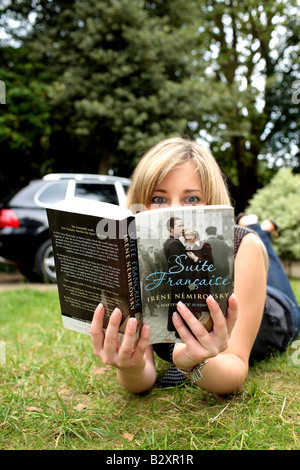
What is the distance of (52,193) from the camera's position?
17.3ft

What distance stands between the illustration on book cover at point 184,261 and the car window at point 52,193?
4.28 m

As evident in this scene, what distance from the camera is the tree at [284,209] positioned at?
6227 mm

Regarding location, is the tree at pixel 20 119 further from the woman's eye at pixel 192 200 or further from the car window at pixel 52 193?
the woman's eye at pixel 192 200

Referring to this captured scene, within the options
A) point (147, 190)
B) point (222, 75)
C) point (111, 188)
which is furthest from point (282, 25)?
point (147, 190)

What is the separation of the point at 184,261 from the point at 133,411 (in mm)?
793

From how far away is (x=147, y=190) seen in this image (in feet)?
5.37

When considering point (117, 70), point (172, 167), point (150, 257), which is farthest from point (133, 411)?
point (117, 70)

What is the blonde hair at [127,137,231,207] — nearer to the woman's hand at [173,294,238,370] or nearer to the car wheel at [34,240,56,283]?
the woman's hand at [173,294,238,370]

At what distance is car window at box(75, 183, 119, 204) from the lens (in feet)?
18.4

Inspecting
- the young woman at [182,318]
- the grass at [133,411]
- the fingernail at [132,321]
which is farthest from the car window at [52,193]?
the fingernail at [132,321]

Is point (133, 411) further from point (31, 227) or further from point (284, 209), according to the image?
point (284, 209)

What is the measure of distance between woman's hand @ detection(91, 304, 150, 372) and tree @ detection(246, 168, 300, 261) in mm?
5311

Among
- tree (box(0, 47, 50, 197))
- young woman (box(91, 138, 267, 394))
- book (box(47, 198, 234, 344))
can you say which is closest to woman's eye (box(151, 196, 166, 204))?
young woman (box(91, 138, 267, 394))
